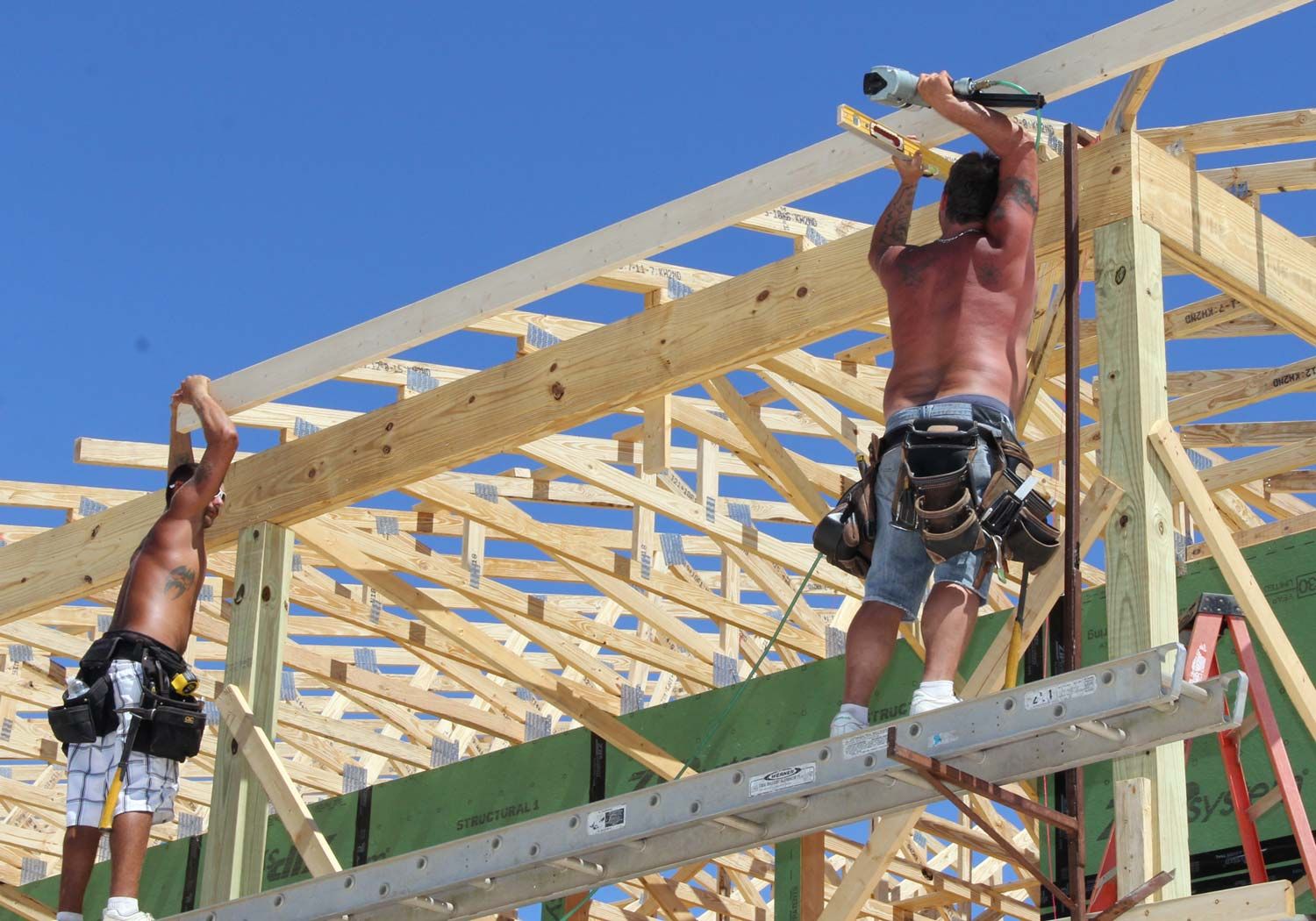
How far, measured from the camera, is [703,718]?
9391 mm

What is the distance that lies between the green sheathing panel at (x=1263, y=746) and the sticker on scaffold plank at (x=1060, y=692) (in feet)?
9.90

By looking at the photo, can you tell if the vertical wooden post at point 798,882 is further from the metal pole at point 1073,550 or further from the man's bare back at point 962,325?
the man's bare back at point 962,325

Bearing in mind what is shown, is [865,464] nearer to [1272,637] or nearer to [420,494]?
[1272,637]

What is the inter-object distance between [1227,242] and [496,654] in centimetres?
445

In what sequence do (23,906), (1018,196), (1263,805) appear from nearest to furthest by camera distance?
(1018,196), (1263,805), (23,906)

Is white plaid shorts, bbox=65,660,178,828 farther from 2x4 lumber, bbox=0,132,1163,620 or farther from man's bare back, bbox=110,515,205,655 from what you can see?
2x4 lumber, bbox=0,132,1163,620

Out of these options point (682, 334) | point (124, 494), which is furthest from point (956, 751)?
point (124, 494)

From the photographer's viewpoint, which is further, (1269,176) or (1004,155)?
(1269,176)

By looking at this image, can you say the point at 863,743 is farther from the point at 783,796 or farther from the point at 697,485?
the point at 697,485

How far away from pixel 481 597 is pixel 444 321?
3996 millimetres

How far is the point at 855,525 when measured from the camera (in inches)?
216

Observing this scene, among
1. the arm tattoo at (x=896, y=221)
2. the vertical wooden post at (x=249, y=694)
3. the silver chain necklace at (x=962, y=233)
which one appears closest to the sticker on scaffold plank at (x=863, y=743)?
the silver chain necklace at (x=962, y=233)

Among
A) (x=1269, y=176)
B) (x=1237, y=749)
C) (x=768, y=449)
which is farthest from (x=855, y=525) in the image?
→ (x=1269, y=176)

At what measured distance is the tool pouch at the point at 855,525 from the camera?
5477 millimetres
